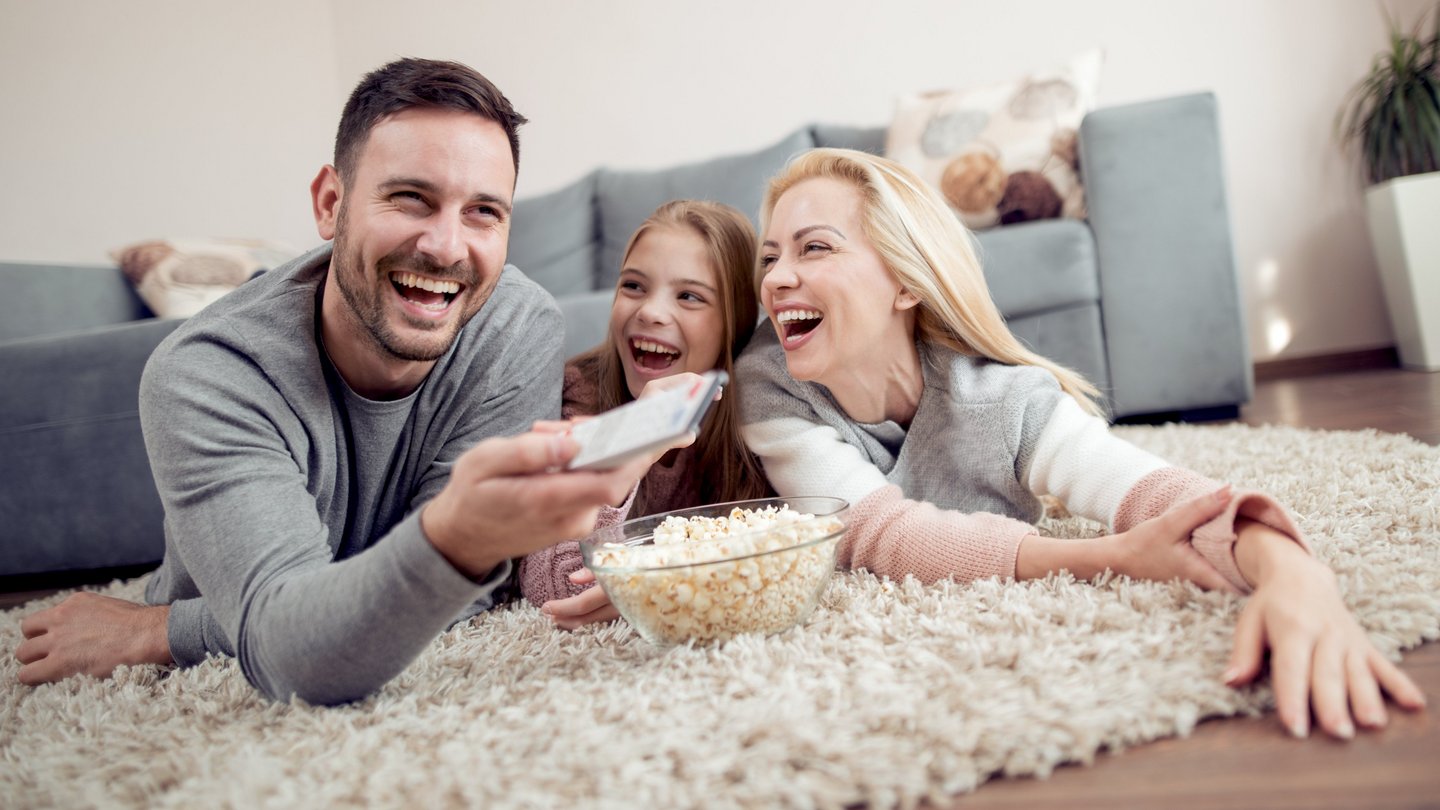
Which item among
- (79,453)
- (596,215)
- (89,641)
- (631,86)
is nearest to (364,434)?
(89,641)

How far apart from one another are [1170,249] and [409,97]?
1880 millimetres

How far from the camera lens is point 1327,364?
121 inches

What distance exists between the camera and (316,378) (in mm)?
1026

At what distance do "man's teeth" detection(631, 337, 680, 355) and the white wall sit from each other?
220 cm

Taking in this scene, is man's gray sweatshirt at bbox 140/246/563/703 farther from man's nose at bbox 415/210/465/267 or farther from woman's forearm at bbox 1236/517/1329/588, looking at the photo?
woman's forearm at bbox 1236/517/1329/588

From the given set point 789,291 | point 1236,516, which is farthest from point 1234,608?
point 789,291

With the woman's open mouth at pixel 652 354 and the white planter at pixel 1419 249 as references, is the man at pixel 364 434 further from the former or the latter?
the white planter at pixel 1419 249

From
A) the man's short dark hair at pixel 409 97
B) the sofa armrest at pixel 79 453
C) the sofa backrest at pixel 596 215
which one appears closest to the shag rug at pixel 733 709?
the man's short dark hair at pixel 409 97

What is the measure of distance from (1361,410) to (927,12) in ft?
6.41

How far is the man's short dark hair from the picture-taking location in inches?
40.5

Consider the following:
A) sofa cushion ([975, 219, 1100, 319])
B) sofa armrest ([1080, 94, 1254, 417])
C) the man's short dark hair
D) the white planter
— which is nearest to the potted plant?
the white planter

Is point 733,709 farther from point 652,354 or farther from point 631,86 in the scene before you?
point 631,86

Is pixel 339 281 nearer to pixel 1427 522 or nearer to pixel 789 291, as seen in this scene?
pixel 789 291

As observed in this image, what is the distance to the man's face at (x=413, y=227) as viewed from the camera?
1.02m
